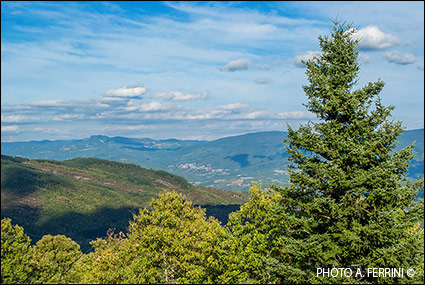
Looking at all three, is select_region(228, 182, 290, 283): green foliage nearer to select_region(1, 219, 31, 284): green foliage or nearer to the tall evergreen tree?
the tall evergreen tree

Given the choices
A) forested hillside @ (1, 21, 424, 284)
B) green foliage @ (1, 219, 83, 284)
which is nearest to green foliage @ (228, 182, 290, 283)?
forested hillside @ (1, 21, 424, 284)

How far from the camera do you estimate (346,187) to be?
66.2 ft

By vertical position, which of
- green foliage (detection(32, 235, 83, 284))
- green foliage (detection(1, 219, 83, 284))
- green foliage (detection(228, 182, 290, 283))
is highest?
green foliage (detection(228, 182, 290, 283))

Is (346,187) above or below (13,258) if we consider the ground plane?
above

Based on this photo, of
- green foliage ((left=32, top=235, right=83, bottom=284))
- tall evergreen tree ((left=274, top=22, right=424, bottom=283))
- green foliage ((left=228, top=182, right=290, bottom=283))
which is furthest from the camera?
green foliage ((left=32, top=235, right=83, bottom=284))

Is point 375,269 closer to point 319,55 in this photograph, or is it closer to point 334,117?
point 334,117

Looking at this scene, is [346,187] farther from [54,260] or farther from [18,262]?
[54,260]

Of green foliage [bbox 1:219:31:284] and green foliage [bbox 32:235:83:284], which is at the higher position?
green foliage [bbox 1:219:31:284]

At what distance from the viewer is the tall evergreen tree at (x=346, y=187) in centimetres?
1902

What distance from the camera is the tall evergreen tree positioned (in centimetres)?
1902

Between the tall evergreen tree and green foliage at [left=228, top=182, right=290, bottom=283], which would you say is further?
green foliage at [left=228, top=182, right=290, bottom=283]

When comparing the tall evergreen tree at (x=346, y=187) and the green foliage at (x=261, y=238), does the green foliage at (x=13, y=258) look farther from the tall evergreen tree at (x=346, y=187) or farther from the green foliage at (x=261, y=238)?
the tall evergreen tree at (x=346, y=187)

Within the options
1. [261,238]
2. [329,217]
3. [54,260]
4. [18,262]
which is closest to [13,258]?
[18,262]

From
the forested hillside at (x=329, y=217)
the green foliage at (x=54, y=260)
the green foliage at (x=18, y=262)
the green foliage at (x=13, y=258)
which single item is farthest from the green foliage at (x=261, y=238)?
the green foliage at (x=13, y=258)
